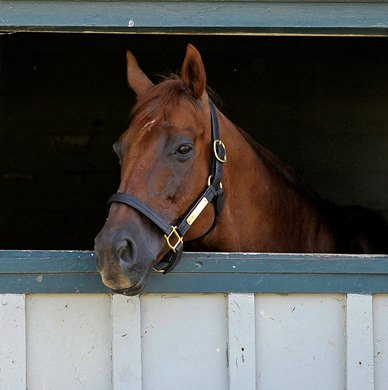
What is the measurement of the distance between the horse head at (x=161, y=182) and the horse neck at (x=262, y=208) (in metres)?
0.15

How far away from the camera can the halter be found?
2.48 meters

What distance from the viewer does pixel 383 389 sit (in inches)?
105

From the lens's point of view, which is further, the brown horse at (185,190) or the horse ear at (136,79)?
the horse ear at (136,79)

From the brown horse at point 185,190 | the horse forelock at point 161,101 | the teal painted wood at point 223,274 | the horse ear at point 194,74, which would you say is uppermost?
the horse ear at point 194,74

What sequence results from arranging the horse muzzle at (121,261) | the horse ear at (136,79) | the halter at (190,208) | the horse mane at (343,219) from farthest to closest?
the horse mane at (343,219)
the horse ear at (136,79)
the halter at (190,208)
the horse muzzle at (121,261)

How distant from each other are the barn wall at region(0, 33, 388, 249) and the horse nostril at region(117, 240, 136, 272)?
284 cm

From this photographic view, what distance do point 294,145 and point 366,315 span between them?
8.70 feet

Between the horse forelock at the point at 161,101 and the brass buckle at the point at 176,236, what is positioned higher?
the horse forelock at the point at 161,101

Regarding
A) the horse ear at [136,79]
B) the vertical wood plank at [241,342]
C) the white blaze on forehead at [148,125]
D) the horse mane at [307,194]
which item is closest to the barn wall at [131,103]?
the horse mane at [307,194]

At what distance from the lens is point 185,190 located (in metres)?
2.60

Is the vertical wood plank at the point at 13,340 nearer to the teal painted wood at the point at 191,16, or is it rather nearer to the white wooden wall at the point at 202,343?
the white wooden wall at the point at 202,343

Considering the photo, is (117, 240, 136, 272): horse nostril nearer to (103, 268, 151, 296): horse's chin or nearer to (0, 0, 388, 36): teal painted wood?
(103, 268, 151, 296): horse's chin

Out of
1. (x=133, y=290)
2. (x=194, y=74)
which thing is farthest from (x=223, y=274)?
(x=194, y=74)

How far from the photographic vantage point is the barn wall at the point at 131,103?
16.8 ft
